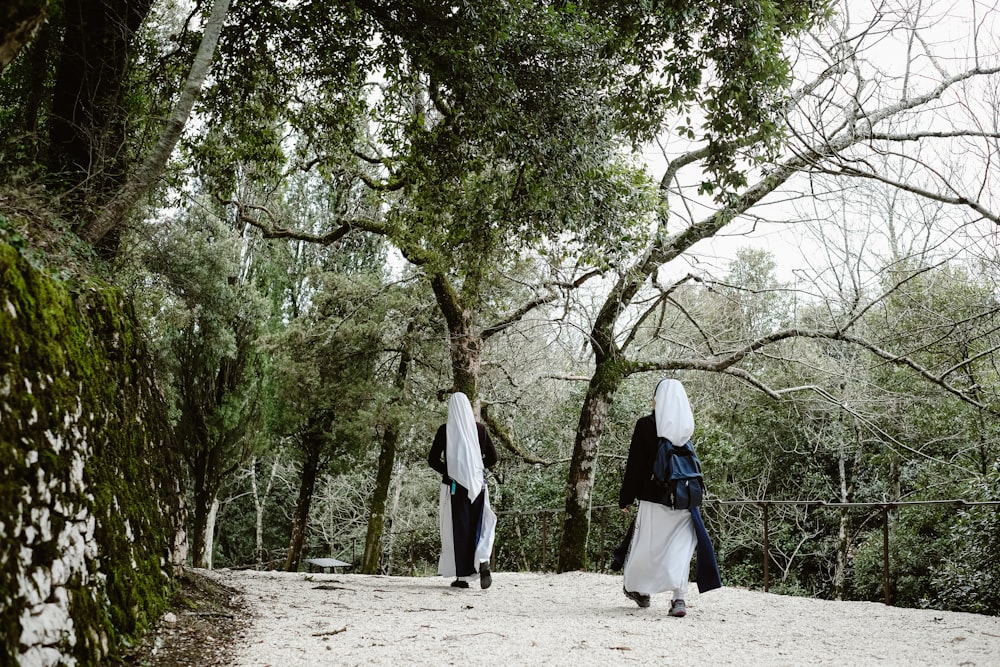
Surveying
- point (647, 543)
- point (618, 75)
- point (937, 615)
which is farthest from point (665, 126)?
point (937, 615)

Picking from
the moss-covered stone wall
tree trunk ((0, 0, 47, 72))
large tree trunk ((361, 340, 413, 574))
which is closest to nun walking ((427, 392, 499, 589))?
the moss-covered stone wall

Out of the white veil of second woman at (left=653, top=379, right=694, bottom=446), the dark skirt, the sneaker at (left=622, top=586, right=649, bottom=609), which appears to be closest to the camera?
the white veil of second woman at (left=653, top=379, right=694, bottom=446)

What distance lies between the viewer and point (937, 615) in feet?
19.7

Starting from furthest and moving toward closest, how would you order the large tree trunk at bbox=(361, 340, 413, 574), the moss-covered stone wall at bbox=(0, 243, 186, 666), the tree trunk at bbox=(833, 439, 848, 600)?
the large tree trunk at bbox=(361, 340, 413, 574) < the tree trunk at bbox=(833, 439, 848, 600) < the moss-covered stone wall at bbox=(0, 243, 186, 666)

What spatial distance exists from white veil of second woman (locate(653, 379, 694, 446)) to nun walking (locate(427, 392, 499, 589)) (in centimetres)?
221

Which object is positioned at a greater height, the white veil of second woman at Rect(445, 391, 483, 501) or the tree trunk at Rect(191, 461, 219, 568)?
the white veil of second woman at Rect(445, 391, 483, 501)

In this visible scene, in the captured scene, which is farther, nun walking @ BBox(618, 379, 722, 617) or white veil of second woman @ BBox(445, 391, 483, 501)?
white veil of second woman @ BBox(445, 391, 483, 501)

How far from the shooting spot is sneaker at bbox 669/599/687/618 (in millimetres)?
5855

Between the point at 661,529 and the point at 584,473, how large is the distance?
4731 millimetres

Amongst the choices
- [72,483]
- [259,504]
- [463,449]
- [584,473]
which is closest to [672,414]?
[463,449]

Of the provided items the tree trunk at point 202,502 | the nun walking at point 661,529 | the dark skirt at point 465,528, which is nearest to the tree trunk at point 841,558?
the dark skirt at point 465,528

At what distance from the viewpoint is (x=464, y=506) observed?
7633 mm

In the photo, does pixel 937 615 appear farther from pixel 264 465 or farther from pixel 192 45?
pixel 264 465

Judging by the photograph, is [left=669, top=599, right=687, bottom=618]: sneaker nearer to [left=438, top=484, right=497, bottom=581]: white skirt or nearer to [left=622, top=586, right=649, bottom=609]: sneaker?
[left=622, top=586, right=649, bottom=609]: sneaker
